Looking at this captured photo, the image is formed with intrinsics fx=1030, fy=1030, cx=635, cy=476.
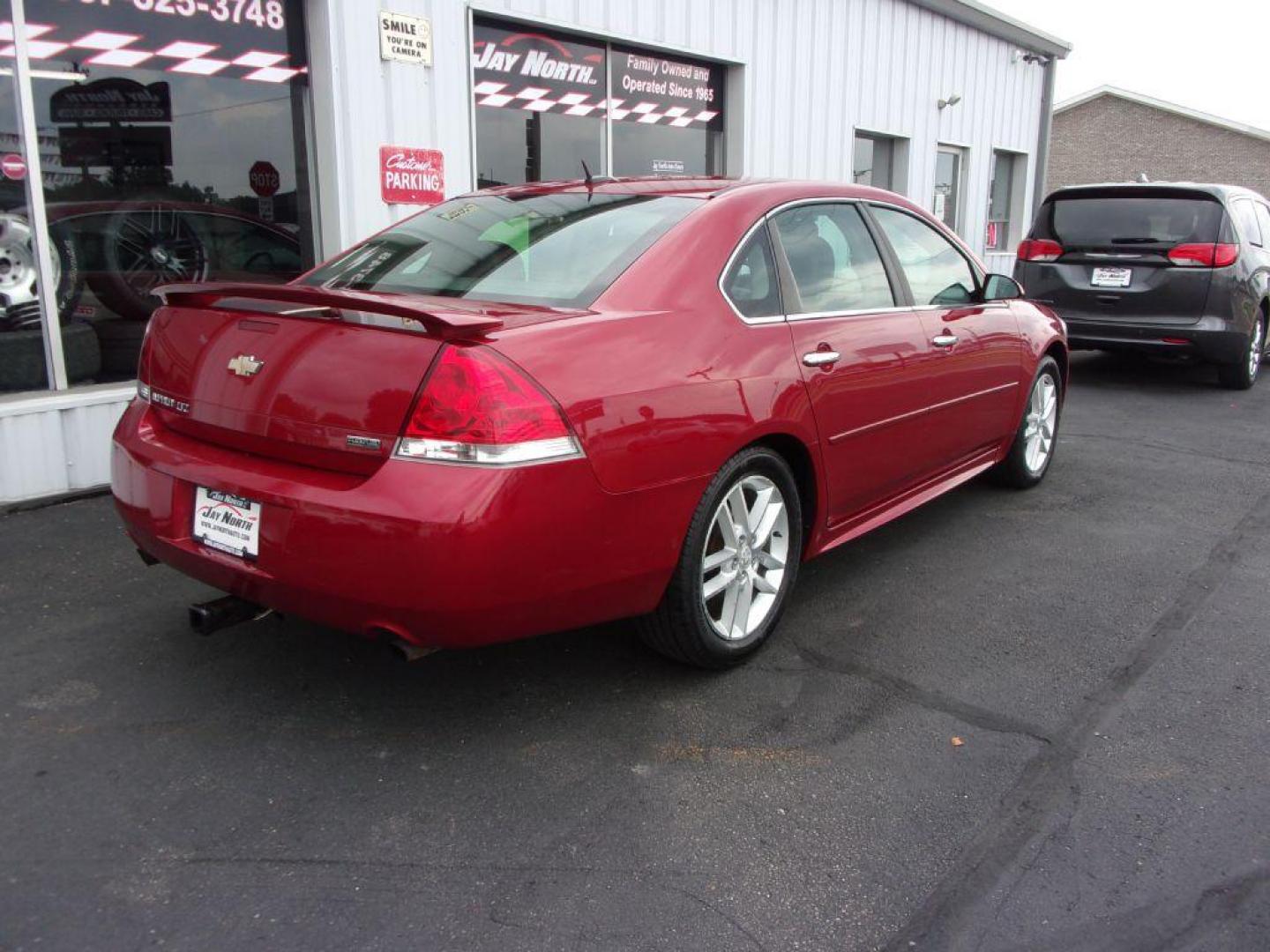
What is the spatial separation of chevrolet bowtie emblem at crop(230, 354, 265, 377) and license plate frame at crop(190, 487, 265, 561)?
0.32 m

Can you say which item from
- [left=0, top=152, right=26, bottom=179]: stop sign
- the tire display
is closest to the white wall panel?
the tire display

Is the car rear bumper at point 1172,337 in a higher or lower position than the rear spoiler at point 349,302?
lower

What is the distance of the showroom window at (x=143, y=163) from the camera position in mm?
5258

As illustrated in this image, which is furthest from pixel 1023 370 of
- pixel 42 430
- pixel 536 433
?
pixel 42 430

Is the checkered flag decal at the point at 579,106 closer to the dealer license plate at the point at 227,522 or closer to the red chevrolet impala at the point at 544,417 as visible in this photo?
the red chevrolet impala at the point at 544,417

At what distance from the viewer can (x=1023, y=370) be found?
5074 millimetres

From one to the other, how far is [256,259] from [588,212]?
3.69 meters

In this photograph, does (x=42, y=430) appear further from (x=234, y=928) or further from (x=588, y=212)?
(x=234, y=928)

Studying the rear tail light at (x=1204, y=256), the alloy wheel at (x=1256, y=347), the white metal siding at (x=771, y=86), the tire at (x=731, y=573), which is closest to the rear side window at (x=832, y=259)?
the tire at (x=731, y=573)

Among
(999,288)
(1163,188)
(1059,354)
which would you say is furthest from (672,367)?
(1163,188)

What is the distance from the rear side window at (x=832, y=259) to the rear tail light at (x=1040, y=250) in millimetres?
5684

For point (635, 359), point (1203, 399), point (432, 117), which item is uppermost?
point (432, 117)

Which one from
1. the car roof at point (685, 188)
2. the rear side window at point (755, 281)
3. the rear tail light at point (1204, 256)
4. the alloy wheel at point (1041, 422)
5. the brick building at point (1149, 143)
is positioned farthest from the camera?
the brick building at point (1149, 143)

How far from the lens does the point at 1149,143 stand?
141 feet
